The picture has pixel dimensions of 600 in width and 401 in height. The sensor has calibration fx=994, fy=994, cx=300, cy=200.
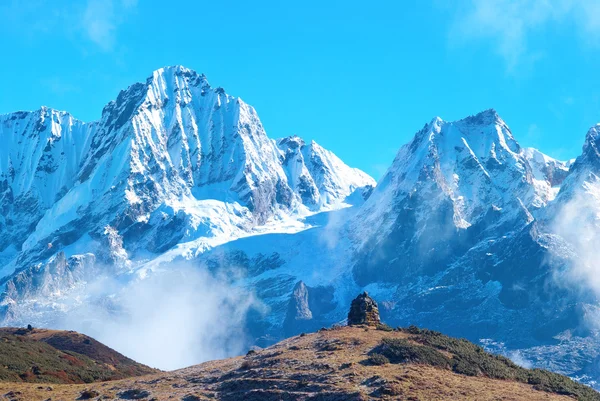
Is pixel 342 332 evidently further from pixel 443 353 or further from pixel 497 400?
pixel 497 400

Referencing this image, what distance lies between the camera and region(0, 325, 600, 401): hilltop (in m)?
91.8

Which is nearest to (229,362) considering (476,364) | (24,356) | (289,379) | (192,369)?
(192,369)

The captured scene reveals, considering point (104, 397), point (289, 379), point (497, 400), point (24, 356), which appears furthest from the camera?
point (24, 356)

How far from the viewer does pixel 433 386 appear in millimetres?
92062

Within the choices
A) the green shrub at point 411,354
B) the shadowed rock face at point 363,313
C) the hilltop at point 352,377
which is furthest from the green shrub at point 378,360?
the shadowed rock face at point 363,313

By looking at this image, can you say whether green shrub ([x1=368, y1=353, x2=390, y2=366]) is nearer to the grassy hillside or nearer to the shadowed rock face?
the shadowed rock face

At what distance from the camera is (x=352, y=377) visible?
94375mm

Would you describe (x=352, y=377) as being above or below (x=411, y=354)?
below

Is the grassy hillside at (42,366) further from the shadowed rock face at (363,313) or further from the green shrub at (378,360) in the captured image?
the green shrub at (378,360)

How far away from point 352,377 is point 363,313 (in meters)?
38.9

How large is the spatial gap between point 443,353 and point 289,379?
65.5ft

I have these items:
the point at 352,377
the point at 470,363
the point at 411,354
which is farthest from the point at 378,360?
the point at 470,363

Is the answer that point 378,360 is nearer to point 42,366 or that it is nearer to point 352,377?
point 352,377

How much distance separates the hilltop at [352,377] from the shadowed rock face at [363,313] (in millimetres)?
13717
